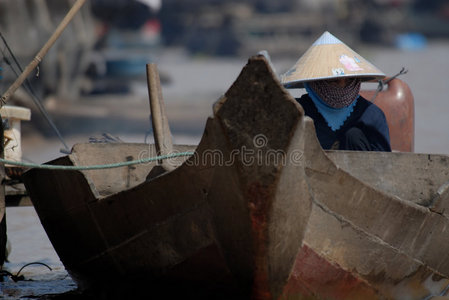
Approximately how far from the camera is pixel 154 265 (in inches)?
157

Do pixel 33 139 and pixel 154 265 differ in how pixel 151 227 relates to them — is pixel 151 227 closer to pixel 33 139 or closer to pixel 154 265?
pixel 154 265

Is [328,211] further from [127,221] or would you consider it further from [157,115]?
[157,115]

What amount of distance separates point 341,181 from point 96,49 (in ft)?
65.0

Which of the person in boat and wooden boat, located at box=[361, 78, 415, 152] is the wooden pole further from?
wooden boat, located at box=[361, 78, 415, 152]

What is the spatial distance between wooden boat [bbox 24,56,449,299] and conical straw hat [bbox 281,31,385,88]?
2.58 feet

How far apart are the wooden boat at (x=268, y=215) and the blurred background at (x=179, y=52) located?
4.69 ft

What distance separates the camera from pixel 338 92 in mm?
4738

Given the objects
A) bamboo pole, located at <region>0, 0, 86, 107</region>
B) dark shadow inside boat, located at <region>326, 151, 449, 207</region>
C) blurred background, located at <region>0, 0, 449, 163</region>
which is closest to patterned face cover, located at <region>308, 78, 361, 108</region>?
dark shadow inside boat, located at <region>326, 151, 449, 207</region>

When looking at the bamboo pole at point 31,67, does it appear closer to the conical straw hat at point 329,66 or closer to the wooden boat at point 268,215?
the wooden boat at point 268,215

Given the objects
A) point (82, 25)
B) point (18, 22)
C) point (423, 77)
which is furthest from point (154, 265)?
point (423, 77)

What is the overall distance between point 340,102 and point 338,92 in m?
0.06

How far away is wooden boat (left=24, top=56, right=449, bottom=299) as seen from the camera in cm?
339

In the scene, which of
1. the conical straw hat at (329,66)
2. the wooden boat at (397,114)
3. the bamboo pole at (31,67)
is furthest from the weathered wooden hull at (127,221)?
the wooden boat at (397,114)

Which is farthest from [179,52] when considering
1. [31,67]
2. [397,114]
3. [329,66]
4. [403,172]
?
[403,172]
